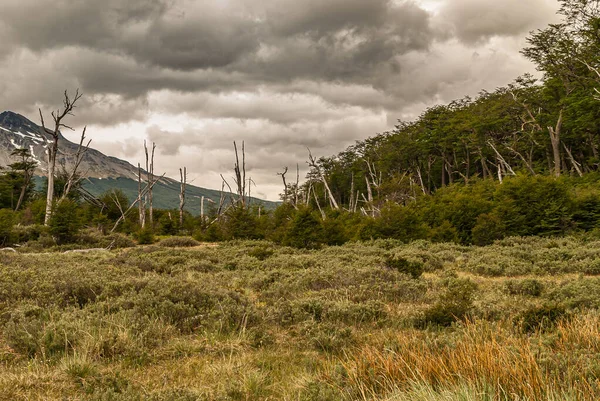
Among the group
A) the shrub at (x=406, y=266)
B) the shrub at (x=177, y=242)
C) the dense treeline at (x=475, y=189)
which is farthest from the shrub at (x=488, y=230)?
the shrub at (x=177, y=242)

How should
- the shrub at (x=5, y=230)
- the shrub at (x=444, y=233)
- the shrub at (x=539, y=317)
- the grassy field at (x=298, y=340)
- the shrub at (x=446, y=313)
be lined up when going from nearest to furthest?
the grassy field at (x=298, y=340)
the shrub at (x=539, y=317)
the shrub at (x=446, y=313)
the shrub at (x=444, y=233)
the shrub at (x=5, y=230)

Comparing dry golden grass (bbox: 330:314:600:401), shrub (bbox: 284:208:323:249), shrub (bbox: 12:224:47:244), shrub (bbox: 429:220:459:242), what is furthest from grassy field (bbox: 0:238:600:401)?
shrub (bbox: 12:224:47:244)

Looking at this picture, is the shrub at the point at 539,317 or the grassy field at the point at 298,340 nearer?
the grassy field at the point at 298,340

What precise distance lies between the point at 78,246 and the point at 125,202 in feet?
77.7

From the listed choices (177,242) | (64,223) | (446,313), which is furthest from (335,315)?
(64,223)

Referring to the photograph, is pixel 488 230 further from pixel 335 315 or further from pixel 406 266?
pixel 335 315

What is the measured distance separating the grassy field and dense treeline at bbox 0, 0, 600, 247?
11.7 metres

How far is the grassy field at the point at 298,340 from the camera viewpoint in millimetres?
3686

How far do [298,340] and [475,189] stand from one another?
23.5m

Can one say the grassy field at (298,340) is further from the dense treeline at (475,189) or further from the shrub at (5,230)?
the shrub at (5,230)

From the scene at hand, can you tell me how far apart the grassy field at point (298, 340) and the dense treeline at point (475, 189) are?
38.5 ft

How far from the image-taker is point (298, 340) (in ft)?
20.4

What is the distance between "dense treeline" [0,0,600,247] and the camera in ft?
72.6

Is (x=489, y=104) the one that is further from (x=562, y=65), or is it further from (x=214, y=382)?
(x=214, y=382)
